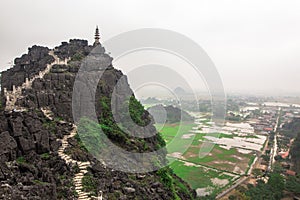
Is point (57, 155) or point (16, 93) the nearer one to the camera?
point (57, 155)

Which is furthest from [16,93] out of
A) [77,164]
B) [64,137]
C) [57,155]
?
[77,164]

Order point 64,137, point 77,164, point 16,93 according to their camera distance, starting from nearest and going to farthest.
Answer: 1. point 77,164
2. point 64,137
3. point 16,93

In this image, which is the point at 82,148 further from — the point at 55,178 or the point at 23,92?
the point at 23,92

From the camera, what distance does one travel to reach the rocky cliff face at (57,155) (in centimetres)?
1073

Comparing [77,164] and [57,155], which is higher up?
[57,155]

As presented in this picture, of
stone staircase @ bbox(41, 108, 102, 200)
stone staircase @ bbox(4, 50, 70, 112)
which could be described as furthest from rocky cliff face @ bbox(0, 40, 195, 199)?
stone staircase @ bbox(4, 50, 70, 112)

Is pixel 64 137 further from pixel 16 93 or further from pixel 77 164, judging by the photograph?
pixel 16 93

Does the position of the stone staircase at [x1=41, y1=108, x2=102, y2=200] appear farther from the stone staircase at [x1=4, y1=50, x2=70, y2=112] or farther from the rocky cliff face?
the stone staircase at [x1=4, y1=50, x2=70, y2=112]

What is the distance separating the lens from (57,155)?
13109 millimetres

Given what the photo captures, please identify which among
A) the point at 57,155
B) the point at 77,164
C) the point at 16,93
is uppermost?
the point at 16,93

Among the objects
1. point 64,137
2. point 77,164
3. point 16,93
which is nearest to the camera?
point 77,164

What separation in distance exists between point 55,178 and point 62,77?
1200cm

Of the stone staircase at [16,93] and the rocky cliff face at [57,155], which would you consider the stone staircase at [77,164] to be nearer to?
the rocky cliff face at [57,155]

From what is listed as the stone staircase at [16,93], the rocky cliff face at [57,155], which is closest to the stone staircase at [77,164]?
the rocky cliff face at [57,155]
